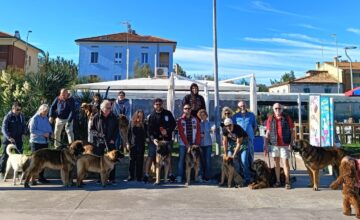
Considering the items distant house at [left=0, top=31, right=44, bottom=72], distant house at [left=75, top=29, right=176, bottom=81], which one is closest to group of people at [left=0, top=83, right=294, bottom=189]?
distant house at [left=0, top=31, right=44, bottom=72]

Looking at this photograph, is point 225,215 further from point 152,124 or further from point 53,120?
point 53,120

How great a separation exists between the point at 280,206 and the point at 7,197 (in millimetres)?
4974

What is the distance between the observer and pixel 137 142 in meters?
8.87

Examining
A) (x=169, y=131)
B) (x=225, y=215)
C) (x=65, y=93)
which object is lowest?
(x=225, y=215)

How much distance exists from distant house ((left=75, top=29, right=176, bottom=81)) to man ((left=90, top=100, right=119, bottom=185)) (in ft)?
162

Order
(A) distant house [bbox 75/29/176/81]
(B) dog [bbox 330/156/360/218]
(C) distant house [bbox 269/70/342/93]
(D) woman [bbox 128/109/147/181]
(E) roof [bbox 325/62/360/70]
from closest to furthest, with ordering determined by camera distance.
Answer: (B) dog [bbox 330/156/360/218]
(D) woman [bbox 128/109/147/181]
(A) distant house [bbox 75/29/176/81]
(C) distant house [bbox 269/70/342/93]
(E) roof [bbox 325/62/360/70]

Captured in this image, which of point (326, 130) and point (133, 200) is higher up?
point (326, 130)

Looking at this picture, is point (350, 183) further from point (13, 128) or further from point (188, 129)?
point (13, 128)

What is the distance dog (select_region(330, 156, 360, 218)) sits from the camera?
5727mm

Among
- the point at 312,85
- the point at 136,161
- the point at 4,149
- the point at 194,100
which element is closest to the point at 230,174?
the point at 194,100

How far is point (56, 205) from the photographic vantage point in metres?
6.53

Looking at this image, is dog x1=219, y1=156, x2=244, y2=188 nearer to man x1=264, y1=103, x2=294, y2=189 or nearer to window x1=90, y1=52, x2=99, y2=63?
man x1=264, y1=103, x2=294, y2=189

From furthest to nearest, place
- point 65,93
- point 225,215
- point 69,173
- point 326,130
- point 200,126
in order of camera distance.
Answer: point 326,130 → point 65,93 → point 200,126 → point 69,173 → point 225,215

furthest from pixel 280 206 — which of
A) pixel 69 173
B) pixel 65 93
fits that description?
pixel 65 93
